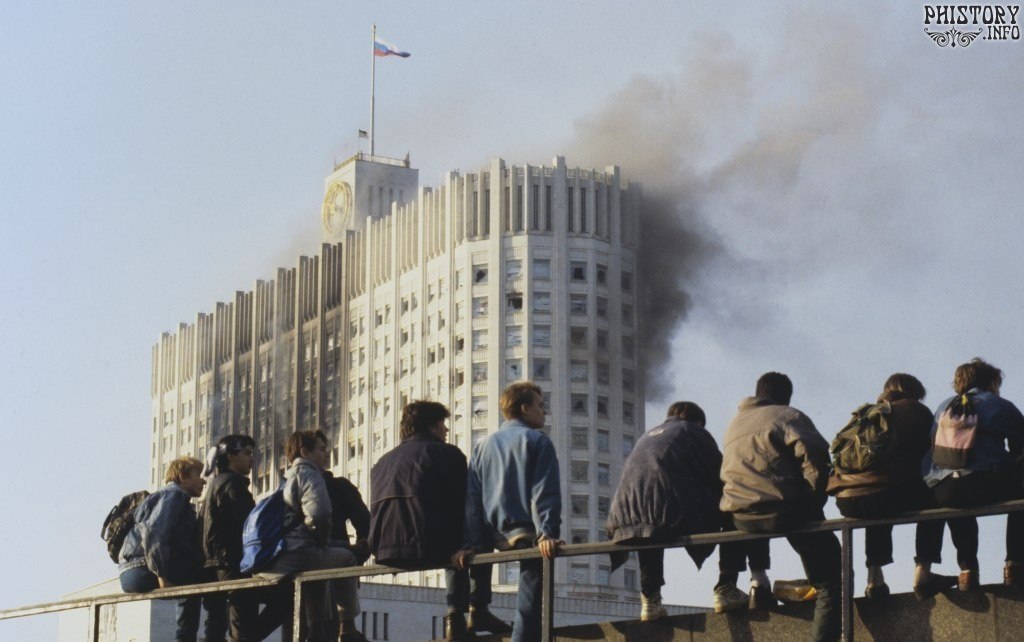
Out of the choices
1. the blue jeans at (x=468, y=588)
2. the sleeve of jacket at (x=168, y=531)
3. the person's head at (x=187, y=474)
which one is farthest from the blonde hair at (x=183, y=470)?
the blue jeans at (x=468, y=588)

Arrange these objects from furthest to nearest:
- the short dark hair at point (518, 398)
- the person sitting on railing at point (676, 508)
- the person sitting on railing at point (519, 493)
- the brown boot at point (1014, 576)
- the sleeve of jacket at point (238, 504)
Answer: the sleeve of jacket at point (238, 504), the short dark hair at point (518, 398), the person sitting on railing at point (519, 493), the person sitting on railing at point (676, 508), the brown boot at point (1014, 576)

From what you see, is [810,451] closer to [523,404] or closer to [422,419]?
[523,404]

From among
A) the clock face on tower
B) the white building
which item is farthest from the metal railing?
the clock face on tower

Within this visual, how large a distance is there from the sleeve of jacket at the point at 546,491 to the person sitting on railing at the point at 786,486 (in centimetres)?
116

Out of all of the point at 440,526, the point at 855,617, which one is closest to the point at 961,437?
the point at 855,617

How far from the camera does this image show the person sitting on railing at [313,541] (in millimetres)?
14000

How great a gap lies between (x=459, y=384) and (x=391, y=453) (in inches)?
3923

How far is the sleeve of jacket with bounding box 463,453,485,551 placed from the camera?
42.9 ft

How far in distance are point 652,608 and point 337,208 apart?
128811mm

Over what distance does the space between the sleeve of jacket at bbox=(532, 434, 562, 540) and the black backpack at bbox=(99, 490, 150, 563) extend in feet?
14.0

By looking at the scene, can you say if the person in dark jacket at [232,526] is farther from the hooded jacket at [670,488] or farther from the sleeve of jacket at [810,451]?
the sleeve of jacket at [810,451]

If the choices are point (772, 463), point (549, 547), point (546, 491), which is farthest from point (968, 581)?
point (546, 491)

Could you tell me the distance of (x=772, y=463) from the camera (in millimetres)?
11969

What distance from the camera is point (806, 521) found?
1183 cm
